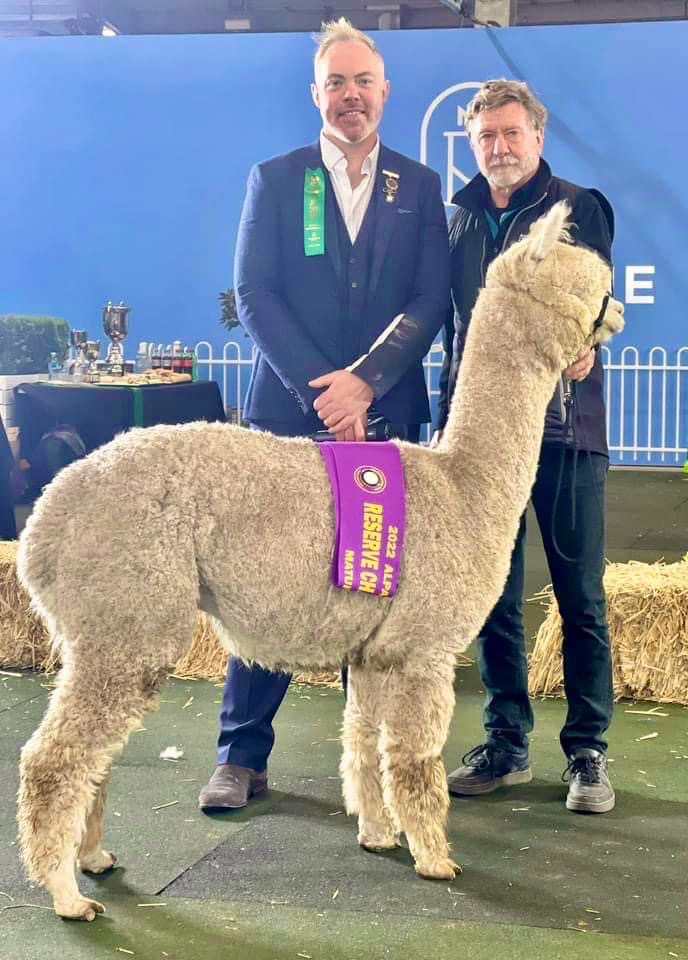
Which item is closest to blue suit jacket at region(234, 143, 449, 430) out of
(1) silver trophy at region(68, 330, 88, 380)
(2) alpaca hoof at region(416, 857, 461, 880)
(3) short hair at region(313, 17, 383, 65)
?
(3) short hair at region(313, 17, 383, 65)

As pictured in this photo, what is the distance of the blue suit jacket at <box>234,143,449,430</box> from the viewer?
3.34 metres

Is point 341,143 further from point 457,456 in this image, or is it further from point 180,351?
point 180,351

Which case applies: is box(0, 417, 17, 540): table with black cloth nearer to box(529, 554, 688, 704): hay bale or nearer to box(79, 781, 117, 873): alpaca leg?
box(529, 554, 688, 704): hay bale

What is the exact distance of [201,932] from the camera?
250 cm

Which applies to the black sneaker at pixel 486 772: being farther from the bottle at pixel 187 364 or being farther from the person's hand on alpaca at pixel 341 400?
the bottle at pixel 187 364

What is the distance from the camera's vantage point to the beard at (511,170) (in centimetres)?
332

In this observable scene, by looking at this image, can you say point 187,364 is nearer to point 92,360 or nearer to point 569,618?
point 92,360

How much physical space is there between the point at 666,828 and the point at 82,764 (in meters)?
1.58

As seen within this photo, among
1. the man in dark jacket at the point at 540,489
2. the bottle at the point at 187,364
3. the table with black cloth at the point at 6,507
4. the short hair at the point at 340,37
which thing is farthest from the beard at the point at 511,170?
the bottle at the point at 187,364

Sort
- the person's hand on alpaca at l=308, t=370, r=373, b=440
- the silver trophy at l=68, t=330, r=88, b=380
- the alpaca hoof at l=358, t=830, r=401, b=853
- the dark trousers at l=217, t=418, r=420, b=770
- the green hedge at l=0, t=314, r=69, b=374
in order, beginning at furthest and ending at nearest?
the green hedge at l=0, t=314, r=69, b=374 → the silver trophy at l=68, t=330, r=88, b=380 → the dark trousers at l=217, t=418, r=420, b=770 → the person's hand on alpaca at l=308, t=370, r=373, b=440 → the alpaca hoof at l=358, t=830, r=401, b=853

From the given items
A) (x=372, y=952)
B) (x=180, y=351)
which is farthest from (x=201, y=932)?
(x=180, y=351)

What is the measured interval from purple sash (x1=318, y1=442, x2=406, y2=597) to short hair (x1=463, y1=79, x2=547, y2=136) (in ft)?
3.72

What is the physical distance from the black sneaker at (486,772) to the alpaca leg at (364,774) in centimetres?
50

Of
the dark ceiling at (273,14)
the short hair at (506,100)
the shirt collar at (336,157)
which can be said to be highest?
the dark ceiling at (273,14)
